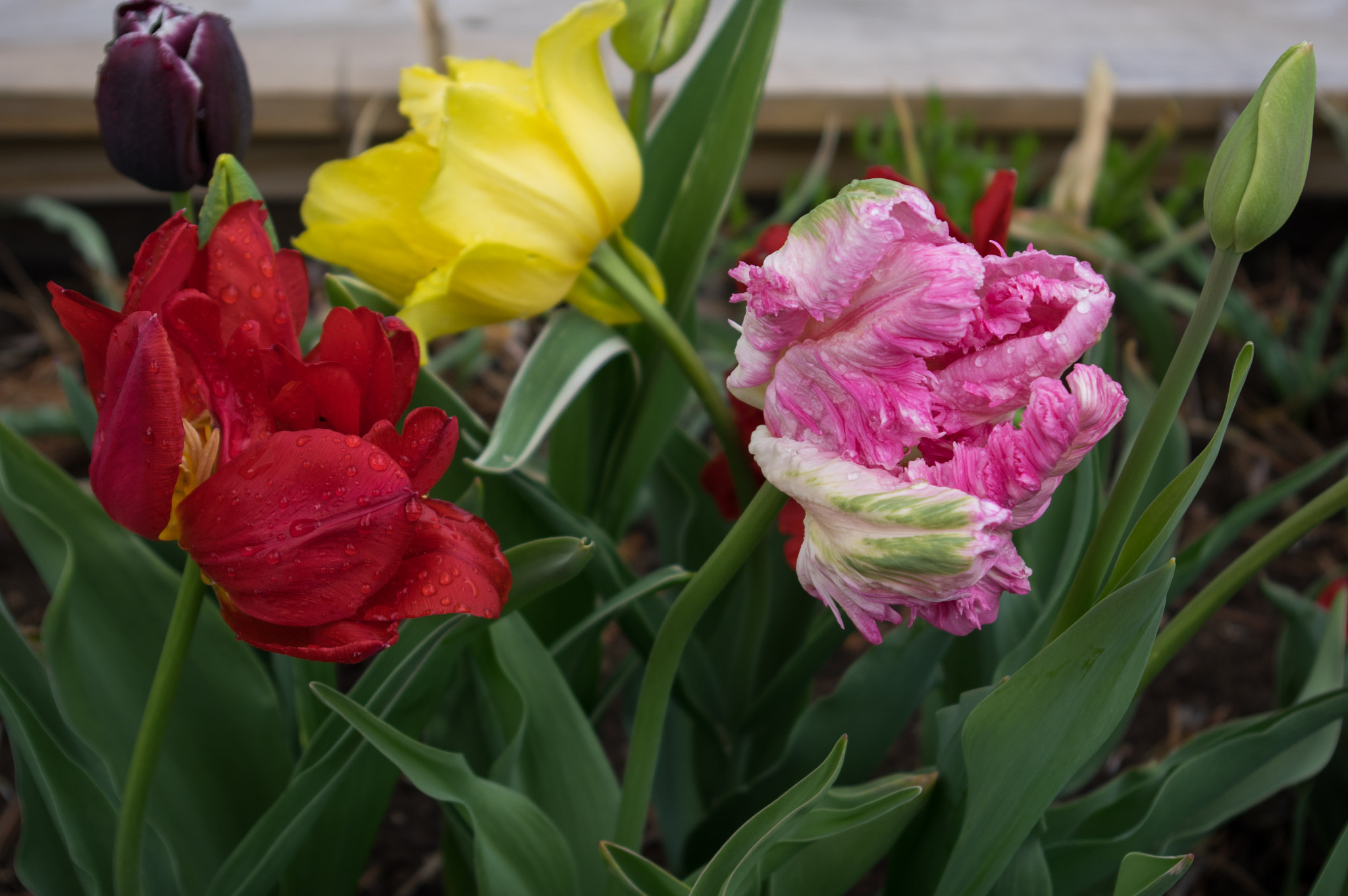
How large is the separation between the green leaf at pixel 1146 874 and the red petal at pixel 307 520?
0.30 metres

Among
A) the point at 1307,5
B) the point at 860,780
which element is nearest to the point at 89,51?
the point at 860,780

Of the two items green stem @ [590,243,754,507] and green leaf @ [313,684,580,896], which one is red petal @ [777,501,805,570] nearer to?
green stem @ [590,243,754,507]

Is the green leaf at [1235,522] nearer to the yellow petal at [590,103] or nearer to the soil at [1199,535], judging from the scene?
the soil at [1199,535]

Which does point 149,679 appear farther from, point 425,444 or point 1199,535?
point 1199,535

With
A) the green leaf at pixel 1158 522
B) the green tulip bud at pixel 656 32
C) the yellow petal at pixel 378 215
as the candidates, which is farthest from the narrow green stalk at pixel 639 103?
the green leaf at pixel 1158 522

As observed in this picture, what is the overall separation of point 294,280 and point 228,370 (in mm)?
A: 72

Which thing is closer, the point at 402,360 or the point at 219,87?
the point at 402,360

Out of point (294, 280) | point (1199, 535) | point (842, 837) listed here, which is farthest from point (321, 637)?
point (1199, 535)

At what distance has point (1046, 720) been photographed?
1.30 feet

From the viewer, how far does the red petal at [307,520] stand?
32 centimetres

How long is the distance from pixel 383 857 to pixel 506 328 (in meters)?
0.60

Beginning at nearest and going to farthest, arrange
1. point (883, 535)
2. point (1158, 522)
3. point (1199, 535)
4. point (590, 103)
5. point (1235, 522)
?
point (883, 535)
point (1158, 522)
point (590, 103)
point (1235, 522)
point (1199, 535)

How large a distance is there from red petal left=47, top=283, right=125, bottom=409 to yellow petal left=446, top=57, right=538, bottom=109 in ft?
0.69

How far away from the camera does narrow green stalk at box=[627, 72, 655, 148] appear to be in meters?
0.57
